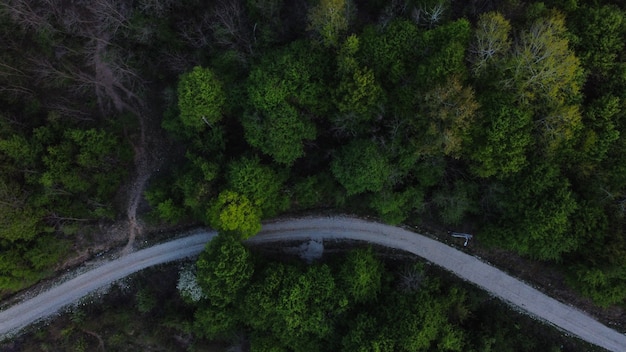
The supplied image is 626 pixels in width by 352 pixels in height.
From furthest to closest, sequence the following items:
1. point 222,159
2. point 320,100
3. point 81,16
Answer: point 81,16 → point 222,159 → point 320,100

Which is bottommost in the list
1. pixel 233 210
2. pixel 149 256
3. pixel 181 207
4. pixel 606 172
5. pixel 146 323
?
pixel 146 323

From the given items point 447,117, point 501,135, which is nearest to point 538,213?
point 501,135

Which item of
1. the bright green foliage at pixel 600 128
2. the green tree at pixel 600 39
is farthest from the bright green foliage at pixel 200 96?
the bright green foliage at pixel 600 128

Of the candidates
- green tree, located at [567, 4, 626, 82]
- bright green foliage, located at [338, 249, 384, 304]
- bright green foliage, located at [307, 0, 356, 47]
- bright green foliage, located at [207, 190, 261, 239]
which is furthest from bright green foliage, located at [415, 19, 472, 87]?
bright green foliage, located at [207, 190, 261, 239]

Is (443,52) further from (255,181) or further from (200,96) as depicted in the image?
(200,96)

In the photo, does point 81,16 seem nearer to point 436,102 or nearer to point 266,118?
point 266,118

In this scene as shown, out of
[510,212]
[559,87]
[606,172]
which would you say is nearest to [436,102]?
[559,87]
